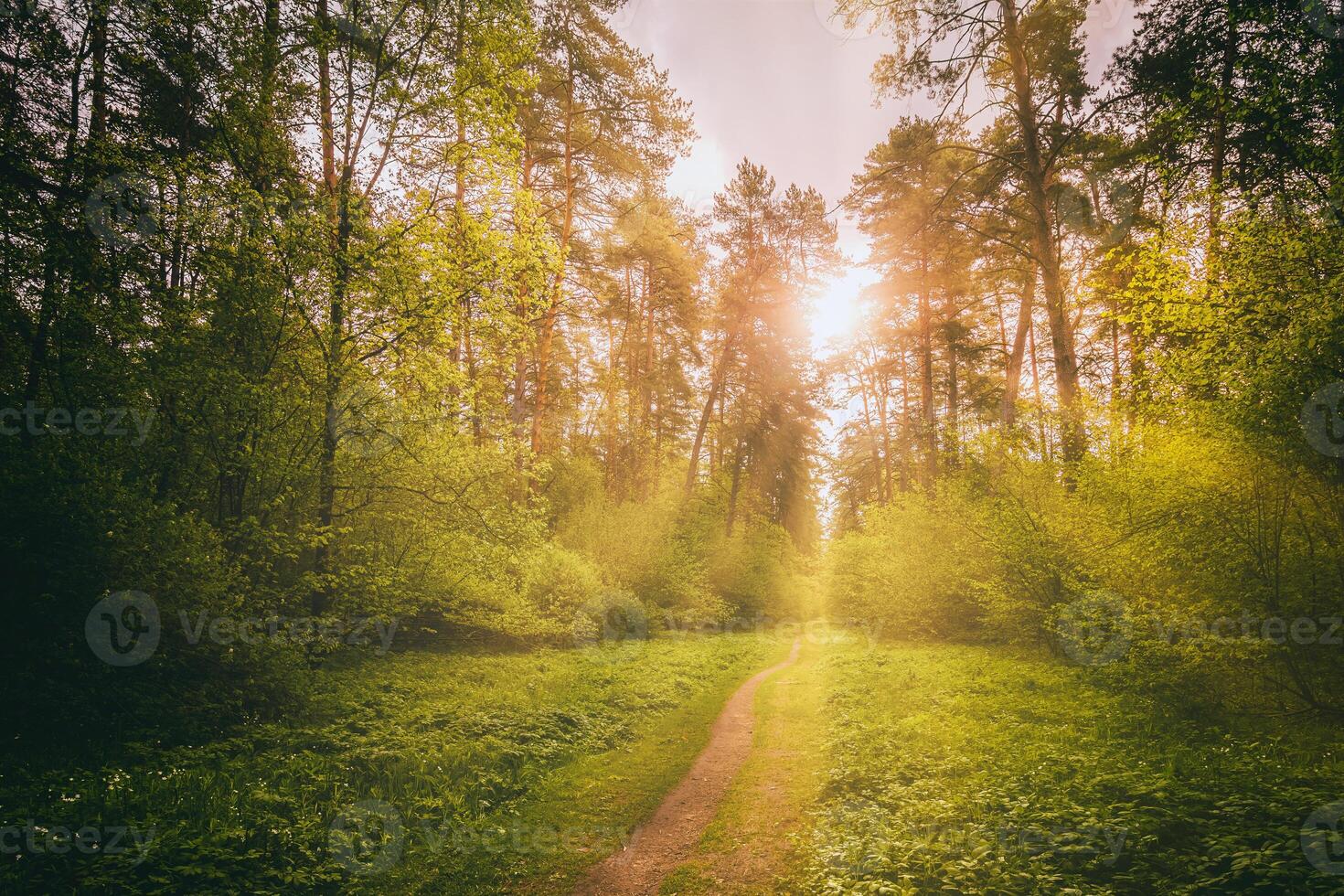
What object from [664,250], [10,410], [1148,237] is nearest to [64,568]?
[10,410]

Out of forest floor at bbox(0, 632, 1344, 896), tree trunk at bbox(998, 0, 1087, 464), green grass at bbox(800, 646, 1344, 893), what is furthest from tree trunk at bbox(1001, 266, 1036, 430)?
green grass at bbox(800, 646, 1344, 893)

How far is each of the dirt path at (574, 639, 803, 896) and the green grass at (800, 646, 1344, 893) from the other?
151 cm

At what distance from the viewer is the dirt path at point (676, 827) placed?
5.45 meters

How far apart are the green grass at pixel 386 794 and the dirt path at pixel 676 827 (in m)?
0.25

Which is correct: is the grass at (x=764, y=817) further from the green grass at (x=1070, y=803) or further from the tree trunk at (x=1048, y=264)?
the tree trunk at (x=1048, y=264)

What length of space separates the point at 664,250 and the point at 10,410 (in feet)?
57.8

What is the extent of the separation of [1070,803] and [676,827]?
4502 millimetres

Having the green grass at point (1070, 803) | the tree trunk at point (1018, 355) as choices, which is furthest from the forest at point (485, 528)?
the tree trunk at point (1018, 355)

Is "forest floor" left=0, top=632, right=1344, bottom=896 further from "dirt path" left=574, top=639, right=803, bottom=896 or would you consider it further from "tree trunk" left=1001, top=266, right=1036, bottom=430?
"tree trunk" left=1001, top=266, right=1036, bottom=430

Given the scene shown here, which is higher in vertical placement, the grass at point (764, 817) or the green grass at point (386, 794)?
the green grass at point (386, 794)

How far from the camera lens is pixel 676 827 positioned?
666 cm

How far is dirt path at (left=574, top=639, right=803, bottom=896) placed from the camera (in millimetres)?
5453

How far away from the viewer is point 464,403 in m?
9.99

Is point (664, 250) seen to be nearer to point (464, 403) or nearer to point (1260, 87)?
point (464, 403)
